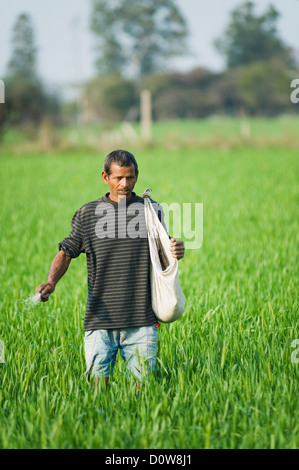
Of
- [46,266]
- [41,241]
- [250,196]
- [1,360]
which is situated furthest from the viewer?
[250,196]

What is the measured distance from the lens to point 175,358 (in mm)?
3043

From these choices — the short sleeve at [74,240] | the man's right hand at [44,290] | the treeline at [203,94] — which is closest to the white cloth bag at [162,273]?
the short sleeve at [74,240]

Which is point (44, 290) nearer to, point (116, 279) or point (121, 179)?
point (116, 279)

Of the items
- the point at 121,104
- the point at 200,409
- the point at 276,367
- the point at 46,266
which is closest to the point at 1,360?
the point at 200,409

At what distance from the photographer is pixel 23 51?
55188 mm

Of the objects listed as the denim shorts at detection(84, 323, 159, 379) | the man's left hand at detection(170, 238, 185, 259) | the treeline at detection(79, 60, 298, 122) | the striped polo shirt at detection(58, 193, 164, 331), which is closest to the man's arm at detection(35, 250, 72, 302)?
the striped polo shirt at detection(58, 193, 164, 331)

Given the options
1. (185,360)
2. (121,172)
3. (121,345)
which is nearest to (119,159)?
(121,172)

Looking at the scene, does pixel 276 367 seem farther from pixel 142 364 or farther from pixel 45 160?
pixel 45 160

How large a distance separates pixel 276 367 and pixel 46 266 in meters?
3.53

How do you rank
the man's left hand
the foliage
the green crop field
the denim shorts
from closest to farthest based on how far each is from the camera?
the green crop field → the man's left hand → the denim shorts → the foliage

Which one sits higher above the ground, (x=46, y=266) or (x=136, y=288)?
(x=46, y=266)

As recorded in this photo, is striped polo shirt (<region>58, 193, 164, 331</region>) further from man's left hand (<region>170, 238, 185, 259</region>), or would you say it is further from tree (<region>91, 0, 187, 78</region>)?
tree (<region>91, 0, 187, 78</region>)

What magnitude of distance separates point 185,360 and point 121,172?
3.49ft

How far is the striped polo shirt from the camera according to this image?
2.50m
